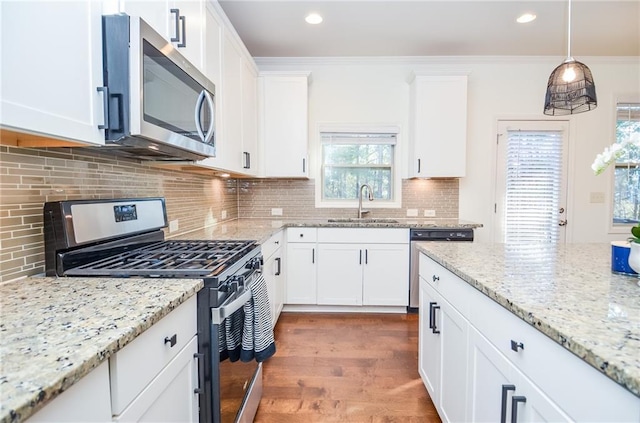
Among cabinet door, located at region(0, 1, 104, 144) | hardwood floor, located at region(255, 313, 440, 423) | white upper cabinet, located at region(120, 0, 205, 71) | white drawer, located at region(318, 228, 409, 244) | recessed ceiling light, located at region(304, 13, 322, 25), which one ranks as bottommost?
hardwood floor, located at region(255, 313, 440, 423)

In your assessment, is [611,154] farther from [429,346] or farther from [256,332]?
[256,332]

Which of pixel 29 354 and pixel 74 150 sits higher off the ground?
pixel 74 150

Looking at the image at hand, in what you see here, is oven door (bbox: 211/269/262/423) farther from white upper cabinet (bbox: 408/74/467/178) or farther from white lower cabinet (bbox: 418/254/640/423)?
white upper cabinet (bbox: 408/74/467/178)

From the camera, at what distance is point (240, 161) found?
8.53 ft

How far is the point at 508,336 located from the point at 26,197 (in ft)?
5.34

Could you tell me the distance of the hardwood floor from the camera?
1738mm

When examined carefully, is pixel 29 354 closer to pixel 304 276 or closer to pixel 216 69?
pixel 216 69

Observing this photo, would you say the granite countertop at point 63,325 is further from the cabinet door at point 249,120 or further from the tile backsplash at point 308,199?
the tile backsplash at point 308,199

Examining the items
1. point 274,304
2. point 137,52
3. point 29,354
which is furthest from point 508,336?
point 274,304

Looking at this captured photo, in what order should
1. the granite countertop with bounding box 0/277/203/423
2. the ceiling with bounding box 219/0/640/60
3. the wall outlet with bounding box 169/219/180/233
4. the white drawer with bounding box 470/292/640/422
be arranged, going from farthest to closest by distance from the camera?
the ceiling with bounding box 219/0/640/60 < the wall outlet with bounding box 169/219/180/233 < the white drawer with bounding box 470/292/640/422 < the granite countertop with bounding box 0/277/203/423

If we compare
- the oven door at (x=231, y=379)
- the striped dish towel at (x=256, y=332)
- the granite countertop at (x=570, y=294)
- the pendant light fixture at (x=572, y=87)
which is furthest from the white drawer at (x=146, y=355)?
the pendant light fixture at (x=572, y=87)

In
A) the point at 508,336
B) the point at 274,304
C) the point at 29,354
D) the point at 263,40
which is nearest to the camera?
the point at 29,354

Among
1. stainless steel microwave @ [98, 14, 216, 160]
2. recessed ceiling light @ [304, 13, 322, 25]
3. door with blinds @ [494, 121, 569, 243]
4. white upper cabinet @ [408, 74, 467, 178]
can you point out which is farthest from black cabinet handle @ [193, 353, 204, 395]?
door with blinds @ [494, 121, 569, 243]

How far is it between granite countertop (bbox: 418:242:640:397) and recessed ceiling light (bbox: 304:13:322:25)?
6.96ft
